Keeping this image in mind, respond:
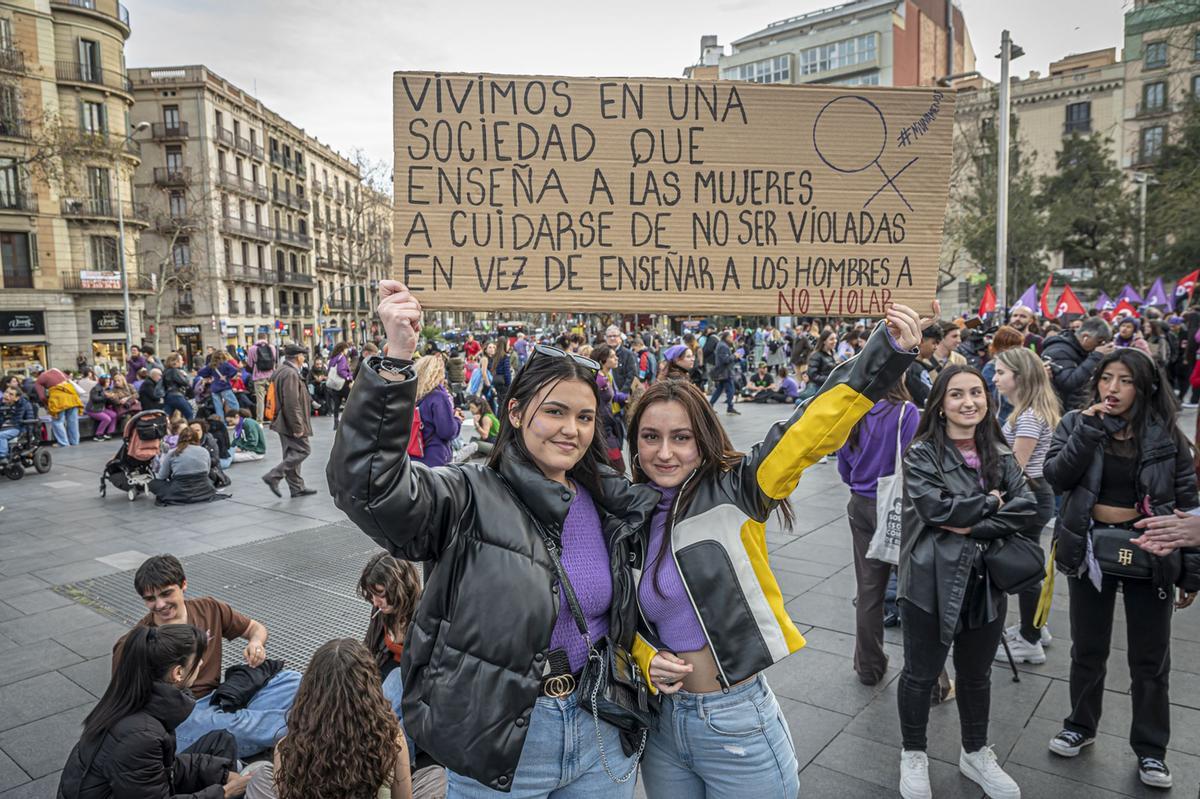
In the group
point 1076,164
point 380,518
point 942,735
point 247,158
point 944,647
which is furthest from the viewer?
point 247,158

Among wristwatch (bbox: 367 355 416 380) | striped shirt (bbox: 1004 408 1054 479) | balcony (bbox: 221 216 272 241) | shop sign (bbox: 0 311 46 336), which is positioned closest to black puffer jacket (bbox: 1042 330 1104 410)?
striped shirt (bbox: 1004 408 1054 479)

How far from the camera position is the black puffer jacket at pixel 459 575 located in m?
1.75

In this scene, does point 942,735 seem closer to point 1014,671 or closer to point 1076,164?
point 1014,671

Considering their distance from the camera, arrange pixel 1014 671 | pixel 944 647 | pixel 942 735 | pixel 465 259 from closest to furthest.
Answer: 1. pixel 465 259
2. pixel 944 647
3. pixel 942 735
4. pixel 1014 671

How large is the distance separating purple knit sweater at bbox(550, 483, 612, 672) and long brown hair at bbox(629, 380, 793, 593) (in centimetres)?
21

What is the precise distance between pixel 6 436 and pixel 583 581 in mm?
13328

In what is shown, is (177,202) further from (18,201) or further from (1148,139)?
(1148,139)

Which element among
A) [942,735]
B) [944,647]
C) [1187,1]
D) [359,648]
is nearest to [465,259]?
[359,648]

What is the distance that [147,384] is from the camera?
1388cm

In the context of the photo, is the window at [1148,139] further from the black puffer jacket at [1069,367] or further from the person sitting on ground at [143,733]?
the person sitting on ground at [143,733]

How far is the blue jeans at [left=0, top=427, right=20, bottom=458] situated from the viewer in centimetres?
1179

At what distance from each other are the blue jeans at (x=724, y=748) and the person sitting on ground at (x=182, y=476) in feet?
29.7

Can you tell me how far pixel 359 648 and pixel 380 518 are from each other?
3.97 feet

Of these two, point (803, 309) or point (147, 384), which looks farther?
point (147, 384)
